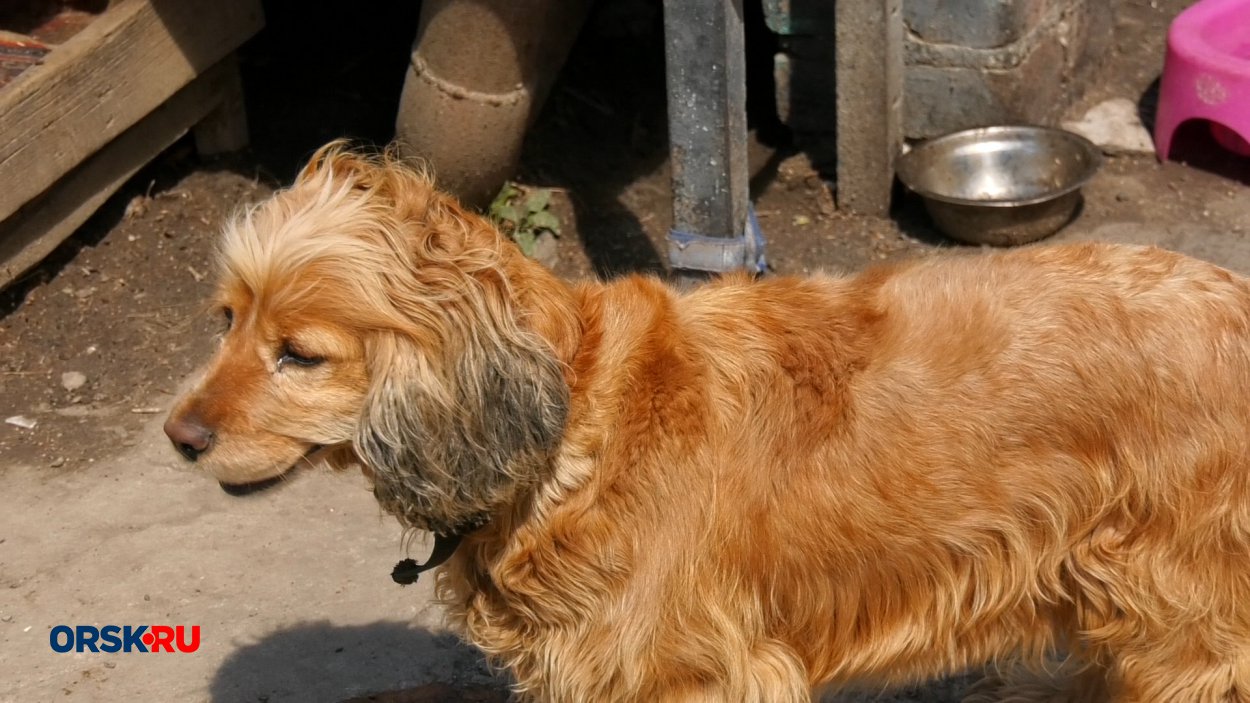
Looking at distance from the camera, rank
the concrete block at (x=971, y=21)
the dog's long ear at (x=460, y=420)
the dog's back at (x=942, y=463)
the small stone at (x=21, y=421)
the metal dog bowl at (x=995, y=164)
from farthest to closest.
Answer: the metal dog bowl at (x=995, y=164), the concrete block at (x=971, y=21), the small stone at (x=21, y=421), the dog's back at (x=942, y=463), the dog's long ear at (x=460, y=420)

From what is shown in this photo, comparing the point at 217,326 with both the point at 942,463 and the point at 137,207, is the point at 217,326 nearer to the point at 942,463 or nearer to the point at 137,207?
the point at 137,207

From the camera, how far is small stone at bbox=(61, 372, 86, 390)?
5.76 m

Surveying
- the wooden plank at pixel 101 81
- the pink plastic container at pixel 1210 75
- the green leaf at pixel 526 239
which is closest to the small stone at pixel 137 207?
the wooden plank at pixel 101 81

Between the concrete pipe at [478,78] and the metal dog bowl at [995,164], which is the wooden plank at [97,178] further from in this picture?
the metal dog bowl at [995,164]

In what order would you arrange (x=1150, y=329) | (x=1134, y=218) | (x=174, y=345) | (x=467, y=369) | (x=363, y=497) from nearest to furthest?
(x=467, y=369), (x=1150, y=329), (x=363, y=497), (x=174, y=345), (x=1134, y=218)

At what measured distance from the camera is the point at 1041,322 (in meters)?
3.03

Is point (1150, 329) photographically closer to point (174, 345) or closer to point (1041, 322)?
point (1041, 322)

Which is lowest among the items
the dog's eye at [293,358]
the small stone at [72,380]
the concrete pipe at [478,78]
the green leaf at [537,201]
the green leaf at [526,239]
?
the green leaf at [526,239]

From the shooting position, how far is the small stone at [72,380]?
5.76m

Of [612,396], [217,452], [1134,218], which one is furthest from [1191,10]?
[217,452]

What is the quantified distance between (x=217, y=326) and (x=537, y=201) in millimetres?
1641

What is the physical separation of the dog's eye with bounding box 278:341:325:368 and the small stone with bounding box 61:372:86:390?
10.9ft

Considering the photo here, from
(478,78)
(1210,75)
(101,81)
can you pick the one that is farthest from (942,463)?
(101,81)

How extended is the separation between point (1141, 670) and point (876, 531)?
75 cm
